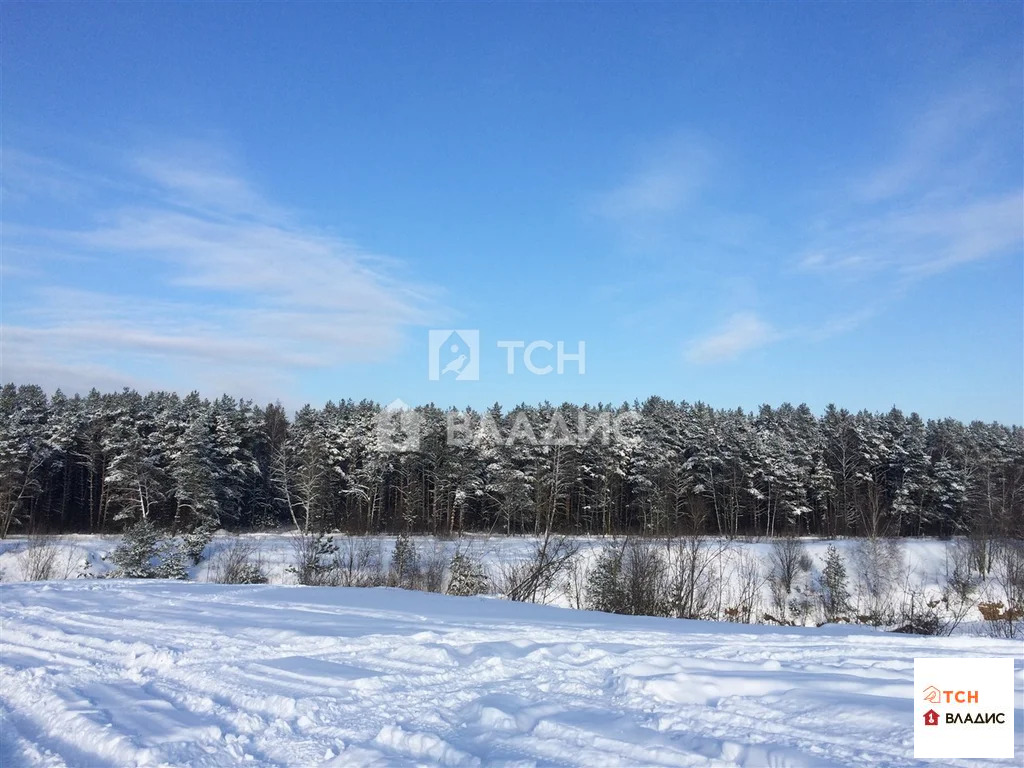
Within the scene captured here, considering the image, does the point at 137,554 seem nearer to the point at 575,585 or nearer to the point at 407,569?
the point at 407,569

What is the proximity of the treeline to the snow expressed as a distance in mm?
29941

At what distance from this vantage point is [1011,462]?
1713 inches

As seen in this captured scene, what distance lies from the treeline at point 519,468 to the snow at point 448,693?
29941mm

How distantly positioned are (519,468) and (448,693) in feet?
118

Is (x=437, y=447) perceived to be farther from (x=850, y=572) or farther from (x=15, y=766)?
(x=15, y=766)

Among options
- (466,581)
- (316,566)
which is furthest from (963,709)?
(316,566)

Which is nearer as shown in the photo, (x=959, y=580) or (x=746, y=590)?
(x=746, y=590)

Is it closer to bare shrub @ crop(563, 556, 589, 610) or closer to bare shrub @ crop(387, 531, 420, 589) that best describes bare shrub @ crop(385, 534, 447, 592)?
bare shrub @ crop(387, 531, 420, 589)

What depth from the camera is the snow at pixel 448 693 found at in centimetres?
400

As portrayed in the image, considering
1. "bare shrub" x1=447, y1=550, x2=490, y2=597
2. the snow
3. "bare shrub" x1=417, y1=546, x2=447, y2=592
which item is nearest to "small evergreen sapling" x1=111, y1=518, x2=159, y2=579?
"bare shrub" x1=417, y1=546, x2=447, y2=592

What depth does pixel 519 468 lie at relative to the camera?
41.0 m

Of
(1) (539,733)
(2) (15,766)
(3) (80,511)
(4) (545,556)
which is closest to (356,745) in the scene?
(1) (539,733)

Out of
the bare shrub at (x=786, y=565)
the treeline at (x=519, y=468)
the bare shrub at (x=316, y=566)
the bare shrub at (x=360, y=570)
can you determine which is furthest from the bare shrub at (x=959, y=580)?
Answer: the bare shrub at (x=316, y=566)

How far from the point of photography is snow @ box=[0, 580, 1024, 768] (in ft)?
13.1
